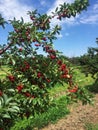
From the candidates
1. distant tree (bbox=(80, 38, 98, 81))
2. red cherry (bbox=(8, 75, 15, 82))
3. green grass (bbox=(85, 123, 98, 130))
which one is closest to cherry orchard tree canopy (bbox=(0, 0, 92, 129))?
red cherry (bbox=(8, 75, 15, 82))

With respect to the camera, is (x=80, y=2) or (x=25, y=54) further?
(x=80, y=2)

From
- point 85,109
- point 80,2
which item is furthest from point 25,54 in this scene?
point 85,109

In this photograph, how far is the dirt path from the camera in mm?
9406

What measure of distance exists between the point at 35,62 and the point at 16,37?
1.66 ft

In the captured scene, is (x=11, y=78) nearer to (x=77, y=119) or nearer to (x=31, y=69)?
(x=31, y=69)

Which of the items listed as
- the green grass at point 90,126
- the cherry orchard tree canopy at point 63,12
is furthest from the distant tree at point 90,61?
the cherry orchard tree canopy at point 63,12

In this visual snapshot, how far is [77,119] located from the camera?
400 inches

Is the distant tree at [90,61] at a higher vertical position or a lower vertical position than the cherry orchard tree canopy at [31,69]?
higher

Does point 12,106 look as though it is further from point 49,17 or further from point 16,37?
point 49,17

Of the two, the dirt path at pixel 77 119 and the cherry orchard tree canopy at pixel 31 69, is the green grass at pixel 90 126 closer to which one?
the dirt path at pixel 77 119

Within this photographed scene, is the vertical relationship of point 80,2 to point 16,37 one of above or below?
above

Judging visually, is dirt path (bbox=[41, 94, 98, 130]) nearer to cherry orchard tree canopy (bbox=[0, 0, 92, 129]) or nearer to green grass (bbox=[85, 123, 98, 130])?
green grass (bbox=[85, 123, 98, 130])

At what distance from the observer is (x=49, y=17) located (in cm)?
498

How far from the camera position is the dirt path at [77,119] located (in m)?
9.41
